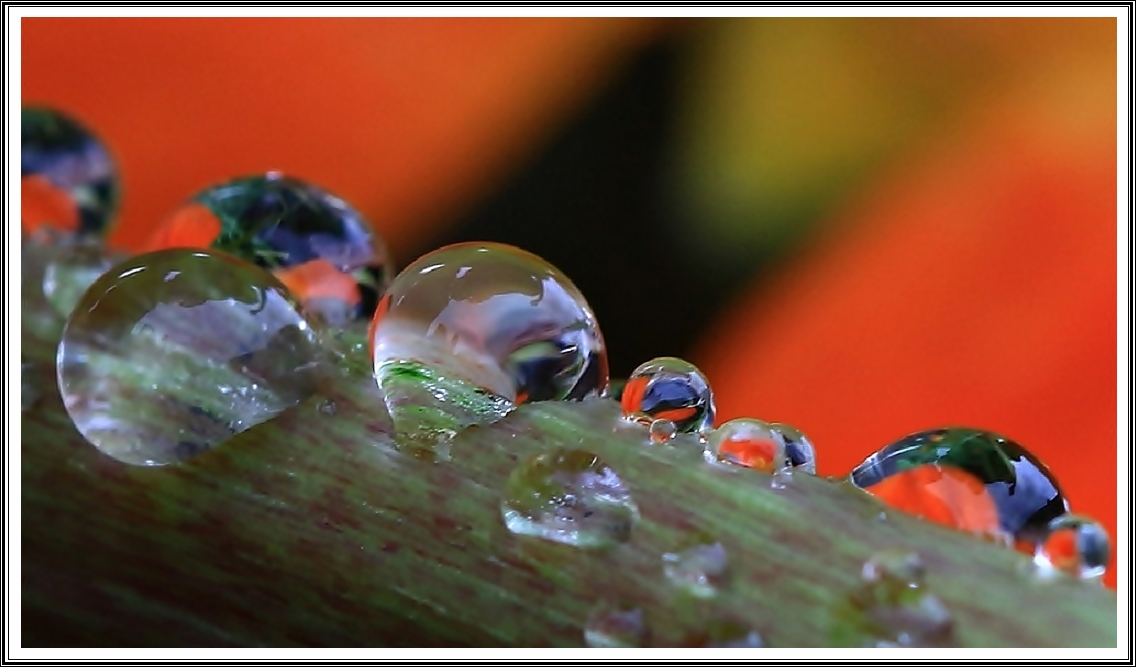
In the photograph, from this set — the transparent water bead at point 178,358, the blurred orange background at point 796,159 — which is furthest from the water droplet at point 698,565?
the blurred orange background at point 796,159

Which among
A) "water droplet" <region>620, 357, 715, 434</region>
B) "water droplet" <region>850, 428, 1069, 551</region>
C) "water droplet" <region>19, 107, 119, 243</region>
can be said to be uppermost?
"water droplet" <region>19, 107, 119, 243</region>

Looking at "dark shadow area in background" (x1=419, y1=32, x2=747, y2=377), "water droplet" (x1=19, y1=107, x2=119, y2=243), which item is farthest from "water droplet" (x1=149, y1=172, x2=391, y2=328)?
"dark shadow area in background" (x1=419, y1=32, x2=747, y2=377)

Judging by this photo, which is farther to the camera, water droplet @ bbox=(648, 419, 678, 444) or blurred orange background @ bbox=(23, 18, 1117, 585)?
blurred orange background @ bbox=(23, 18, 1117, 585)

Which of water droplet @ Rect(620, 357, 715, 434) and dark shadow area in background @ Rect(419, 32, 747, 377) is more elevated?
dark shadow area in background @ Rect(419, 32, 747, 377)

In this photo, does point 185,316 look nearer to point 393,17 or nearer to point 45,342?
point 45,342

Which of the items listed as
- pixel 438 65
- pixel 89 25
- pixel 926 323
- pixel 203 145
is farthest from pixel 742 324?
pixel 89 25

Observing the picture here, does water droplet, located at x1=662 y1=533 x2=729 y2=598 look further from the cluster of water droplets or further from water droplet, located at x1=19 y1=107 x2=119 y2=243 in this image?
water droplet, located at x1=19 y1=107 x2=119 y2=243

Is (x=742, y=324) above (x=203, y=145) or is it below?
below
